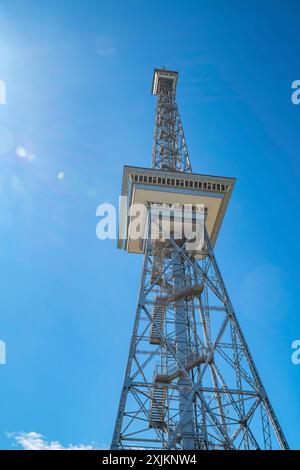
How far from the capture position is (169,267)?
102 ft

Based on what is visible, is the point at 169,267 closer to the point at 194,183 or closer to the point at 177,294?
the point at 177,294

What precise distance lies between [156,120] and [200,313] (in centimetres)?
2013

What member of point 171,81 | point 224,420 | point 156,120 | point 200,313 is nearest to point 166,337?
point 200,313

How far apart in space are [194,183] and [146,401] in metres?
15.7

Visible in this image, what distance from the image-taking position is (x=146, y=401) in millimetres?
23047

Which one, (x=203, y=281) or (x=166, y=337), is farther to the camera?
(x=203, y=281)


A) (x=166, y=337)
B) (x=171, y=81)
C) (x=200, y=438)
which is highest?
(x=171, y=81)

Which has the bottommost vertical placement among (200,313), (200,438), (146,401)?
(200,438)

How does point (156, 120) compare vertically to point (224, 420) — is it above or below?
above

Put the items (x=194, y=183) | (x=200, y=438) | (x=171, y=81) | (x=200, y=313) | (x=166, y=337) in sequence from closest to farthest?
(x=200, y=438) → (x=166, y=337) → (x=200, y=313) → (x=194, y=183) → (x=171, y=81)
